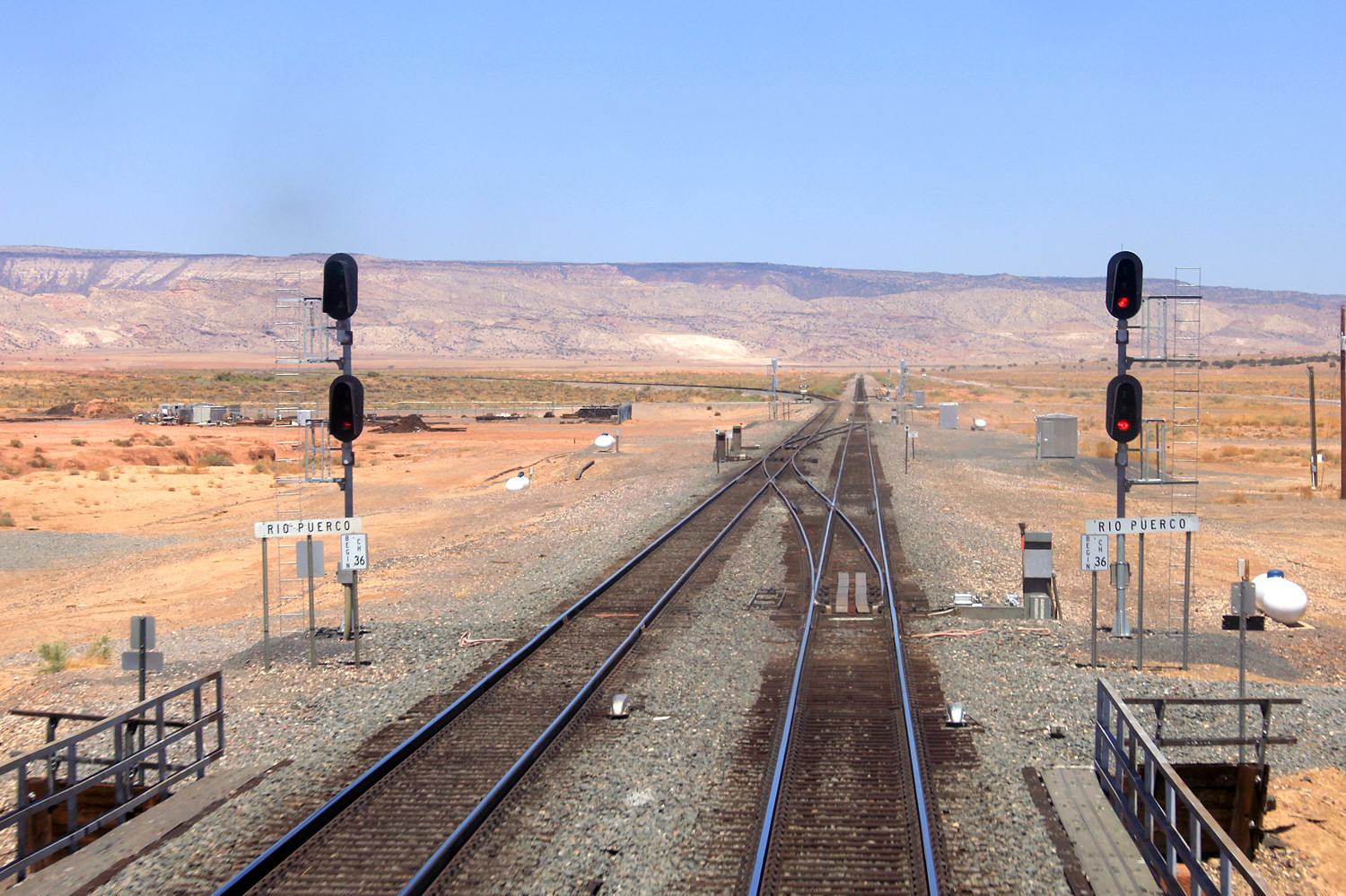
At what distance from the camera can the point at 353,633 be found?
12.7 meters

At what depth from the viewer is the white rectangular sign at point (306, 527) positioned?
12.4 m

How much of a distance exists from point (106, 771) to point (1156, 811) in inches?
288

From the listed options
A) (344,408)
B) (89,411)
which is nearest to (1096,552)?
(344,408)

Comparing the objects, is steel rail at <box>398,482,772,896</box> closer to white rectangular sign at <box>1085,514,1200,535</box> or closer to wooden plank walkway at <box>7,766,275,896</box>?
wooden plank walkway at <box>7,766,275,896</box>

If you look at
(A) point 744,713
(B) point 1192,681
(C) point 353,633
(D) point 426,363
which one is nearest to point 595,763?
(A) point 744,713

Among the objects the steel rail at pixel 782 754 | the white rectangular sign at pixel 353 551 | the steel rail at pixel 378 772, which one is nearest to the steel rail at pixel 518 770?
the steel rail at pixel 378 772

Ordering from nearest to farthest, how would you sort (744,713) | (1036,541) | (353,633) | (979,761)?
(979,761) → (744,713) → (353,633) → (1036,541)

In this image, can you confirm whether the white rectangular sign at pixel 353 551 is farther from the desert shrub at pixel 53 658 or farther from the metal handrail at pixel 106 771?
the desert shrub at pixel 53 658

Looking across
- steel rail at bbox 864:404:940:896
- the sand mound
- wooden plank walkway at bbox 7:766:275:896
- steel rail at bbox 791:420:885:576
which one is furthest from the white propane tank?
the sand mound

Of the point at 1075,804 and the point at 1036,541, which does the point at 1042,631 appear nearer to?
the point at 1036,541

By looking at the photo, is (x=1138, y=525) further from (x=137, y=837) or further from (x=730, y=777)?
(x=137, y=837)

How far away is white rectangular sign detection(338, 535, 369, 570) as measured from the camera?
12.7 meters

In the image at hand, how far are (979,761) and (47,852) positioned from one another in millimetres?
6957

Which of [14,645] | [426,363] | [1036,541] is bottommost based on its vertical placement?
[14,645]
